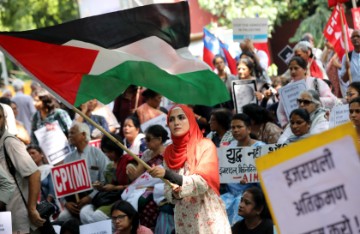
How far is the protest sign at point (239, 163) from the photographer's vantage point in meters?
11.4

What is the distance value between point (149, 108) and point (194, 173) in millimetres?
5598

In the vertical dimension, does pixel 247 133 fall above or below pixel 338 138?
above

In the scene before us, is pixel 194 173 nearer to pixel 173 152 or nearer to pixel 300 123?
pixel 173 152

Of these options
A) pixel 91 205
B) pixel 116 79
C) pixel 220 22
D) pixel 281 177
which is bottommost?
pixel 281 177

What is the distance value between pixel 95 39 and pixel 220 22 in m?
17.8

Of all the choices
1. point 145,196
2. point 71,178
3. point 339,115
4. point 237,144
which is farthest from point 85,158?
point 339,115

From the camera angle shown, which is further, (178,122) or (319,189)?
(178,122)

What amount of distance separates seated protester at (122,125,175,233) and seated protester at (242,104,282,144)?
1.23 meters

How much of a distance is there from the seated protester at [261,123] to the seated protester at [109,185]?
1588 millimetres

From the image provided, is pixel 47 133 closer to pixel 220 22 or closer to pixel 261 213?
pixel 261 213

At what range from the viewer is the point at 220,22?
91.8 ft

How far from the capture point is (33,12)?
111ft

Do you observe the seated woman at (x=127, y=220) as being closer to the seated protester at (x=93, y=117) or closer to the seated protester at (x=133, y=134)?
the seated protester at (x=133, y=134)

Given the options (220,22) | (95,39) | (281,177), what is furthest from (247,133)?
(220,22)
